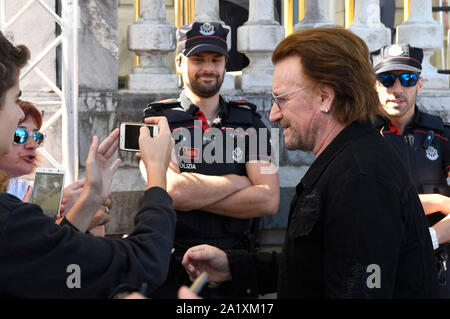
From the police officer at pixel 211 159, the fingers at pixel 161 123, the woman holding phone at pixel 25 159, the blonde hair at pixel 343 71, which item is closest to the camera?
the blonde hair at pixel 343 71

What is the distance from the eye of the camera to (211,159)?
12.0 feet

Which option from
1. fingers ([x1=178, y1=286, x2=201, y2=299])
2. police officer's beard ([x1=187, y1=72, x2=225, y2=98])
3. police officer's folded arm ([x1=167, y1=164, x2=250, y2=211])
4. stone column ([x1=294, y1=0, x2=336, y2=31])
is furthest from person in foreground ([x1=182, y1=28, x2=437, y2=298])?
stone column ([x1=294, y1=0, x2=336, y2=31])

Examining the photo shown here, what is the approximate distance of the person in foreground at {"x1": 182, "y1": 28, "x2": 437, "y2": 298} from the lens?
1827 mm

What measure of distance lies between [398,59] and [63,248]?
2488mm

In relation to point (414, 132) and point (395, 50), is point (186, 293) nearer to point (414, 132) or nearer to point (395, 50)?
point (414, 132)

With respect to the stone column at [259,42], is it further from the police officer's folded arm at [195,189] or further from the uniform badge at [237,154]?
the police officer's folded arm at [195,189]

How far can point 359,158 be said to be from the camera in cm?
194

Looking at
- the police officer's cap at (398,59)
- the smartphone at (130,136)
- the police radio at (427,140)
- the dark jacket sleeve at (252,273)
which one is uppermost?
the police officer's cap at (398,59)

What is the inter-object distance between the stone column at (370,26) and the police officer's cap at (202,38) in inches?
39.0

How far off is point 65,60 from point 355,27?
190 cm

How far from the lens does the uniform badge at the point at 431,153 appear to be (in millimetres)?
3475

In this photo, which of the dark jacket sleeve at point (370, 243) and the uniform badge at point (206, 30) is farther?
the uniform badge at point (206, 30)

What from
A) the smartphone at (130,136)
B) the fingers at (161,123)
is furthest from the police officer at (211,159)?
the fingers at (161,123)

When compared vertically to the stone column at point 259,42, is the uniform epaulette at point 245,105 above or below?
below
